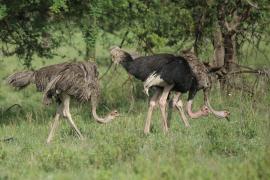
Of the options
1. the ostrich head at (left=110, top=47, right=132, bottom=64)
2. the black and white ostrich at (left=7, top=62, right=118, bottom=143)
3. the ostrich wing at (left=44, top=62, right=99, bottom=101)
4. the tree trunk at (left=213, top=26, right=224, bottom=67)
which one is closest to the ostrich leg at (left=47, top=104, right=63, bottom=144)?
the black and white ostrich at (left=7, top=62, right=118, bottom=143)

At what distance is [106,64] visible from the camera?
66.8 feet

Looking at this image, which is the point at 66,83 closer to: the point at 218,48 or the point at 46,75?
the point at 46,75

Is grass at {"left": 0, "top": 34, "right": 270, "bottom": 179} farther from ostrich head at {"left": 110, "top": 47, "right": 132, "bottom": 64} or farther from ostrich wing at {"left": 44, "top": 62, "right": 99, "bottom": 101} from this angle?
ostrich head at {"left": 110, "top": 47, "right": 132, "bottom": 64}

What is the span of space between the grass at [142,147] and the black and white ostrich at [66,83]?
32cm

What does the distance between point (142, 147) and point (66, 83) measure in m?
1.80

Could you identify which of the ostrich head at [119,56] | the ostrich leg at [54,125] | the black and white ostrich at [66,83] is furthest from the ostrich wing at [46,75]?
the ostrich head at [119,56]

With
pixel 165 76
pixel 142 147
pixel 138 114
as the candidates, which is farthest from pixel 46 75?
pixel 138 114

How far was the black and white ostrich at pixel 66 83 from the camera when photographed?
9.25 metres

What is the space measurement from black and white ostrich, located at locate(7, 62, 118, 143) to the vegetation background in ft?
1.07

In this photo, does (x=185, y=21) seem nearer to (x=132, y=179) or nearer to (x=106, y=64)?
(x=132, y=179)

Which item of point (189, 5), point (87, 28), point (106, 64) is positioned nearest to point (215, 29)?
point (189, 5)

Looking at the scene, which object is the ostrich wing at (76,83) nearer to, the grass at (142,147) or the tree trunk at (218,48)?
the grass at (142,147)

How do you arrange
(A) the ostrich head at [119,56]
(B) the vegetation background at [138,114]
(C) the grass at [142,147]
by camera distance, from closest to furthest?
1. (C) the grass at [142,147]
2. (B) the vegetation background at [138,114]
3. (A) the ostrich head at [119,56]

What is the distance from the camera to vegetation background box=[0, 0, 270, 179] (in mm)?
6746
